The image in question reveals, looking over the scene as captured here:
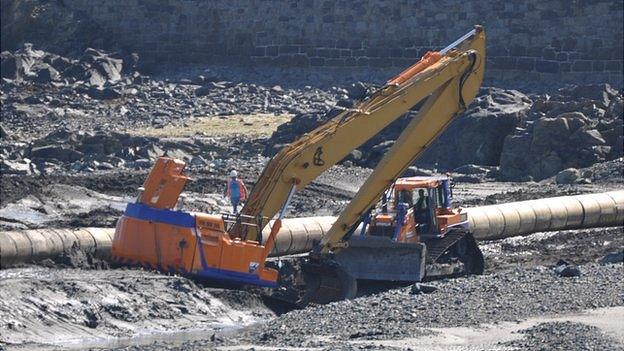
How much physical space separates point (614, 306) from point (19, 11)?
28462 millimetres

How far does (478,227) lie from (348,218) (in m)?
4.30

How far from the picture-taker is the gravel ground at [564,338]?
15227 mm

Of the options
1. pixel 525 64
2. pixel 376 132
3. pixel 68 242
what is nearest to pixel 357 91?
pixel 525 64

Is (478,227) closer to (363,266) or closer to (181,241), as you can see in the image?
(363,266)

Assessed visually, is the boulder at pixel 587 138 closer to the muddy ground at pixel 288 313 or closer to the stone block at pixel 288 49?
the muddy ground at pixel 288 313

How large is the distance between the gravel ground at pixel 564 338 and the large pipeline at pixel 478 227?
6.36 meters

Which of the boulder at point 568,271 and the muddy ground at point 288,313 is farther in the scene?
the boulder at point 568,271

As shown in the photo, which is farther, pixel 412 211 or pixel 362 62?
pixel 362 62

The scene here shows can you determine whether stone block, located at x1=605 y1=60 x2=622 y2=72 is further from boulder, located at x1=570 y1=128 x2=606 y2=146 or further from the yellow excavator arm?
the yellow excavator arm

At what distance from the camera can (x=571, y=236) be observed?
25531 mm

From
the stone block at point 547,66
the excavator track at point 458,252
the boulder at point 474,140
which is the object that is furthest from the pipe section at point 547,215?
the stone block at point 547,66

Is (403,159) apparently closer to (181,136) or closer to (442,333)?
(442,333)

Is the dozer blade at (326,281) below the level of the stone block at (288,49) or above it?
above

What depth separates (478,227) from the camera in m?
24.5
